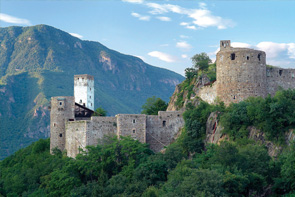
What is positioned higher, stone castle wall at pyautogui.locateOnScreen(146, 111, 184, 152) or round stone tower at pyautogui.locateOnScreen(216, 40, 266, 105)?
round stone tower at pyautogui.locateOnScreen(216, 40, 266, 105)

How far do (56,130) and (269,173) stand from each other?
108 ft

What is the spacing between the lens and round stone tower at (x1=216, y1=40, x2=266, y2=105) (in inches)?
2223

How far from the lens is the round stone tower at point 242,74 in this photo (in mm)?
56469

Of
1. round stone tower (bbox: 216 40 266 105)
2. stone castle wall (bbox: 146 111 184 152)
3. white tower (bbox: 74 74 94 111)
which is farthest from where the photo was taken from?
white tower (bbox: 74 74 94 111)

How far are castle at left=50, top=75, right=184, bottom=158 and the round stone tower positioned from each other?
9.00m

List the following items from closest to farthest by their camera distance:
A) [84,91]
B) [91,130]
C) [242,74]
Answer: [242,74]
[91,130]
[84,91]

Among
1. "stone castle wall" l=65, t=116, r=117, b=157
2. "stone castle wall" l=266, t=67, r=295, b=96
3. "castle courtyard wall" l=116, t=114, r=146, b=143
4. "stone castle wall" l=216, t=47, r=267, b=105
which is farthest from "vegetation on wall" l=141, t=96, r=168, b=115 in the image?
"stone castle wall" l=266, t=67, r=295, b=96

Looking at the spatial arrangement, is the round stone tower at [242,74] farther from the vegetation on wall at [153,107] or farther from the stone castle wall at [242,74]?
the vegetation on wall at [153,107]

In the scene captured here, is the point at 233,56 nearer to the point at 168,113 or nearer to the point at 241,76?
the point at 241,76

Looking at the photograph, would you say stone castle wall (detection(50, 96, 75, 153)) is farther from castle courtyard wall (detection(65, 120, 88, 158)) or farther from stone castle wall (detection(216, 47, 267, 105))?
stone castle wall (detection(216, 47, 267, 105))

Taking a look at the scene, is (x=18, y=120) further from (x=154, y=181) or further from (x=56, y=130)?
(x=154, y=181)

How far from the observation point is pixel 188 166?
48.1 metres

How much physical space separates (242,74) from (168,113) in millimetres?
12236

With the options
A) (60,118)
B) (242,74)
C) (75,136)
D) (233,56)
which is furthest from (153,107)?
(242,74)
